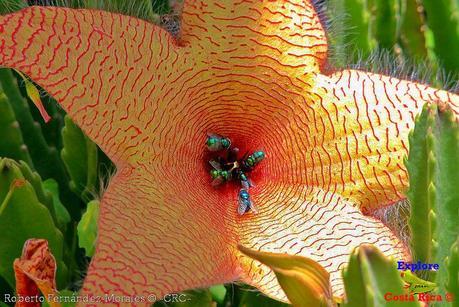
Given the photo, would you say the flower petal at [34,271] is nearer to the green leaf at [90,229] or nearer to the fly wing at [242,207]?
the green leaf at [90,229]

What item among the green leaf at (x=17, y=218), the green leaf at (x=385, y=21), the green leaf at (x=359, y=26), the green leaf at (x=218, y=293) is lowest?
the green leaf at (x=218, y=293)

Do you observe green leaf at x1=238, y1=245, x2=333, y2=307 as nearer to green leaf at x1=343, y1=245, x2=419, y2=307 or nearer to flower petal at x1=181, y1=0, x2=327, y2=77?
green leaf at x1=343, y1=245, x2=419, y2=307

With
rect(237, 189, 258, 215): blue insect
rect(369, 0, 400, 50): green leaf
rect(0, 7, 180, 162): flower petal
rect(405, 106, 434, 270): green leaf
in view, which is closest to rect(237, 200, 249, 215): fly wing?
rect(237, 189, 258, 215): blue insect

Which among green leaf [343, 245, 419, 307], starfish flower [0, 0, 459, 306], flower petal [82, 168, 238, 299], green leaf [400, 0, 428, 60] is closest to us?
green leaf [343, 245, 419, 307]

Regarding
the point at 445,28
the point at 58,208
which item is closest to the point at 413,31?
the point at 445,28

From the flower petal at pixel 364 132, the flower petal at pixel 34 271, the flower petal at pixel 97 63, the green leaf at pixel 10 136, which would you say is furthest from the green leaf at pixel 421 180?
the green leaf at pixel 10 136
